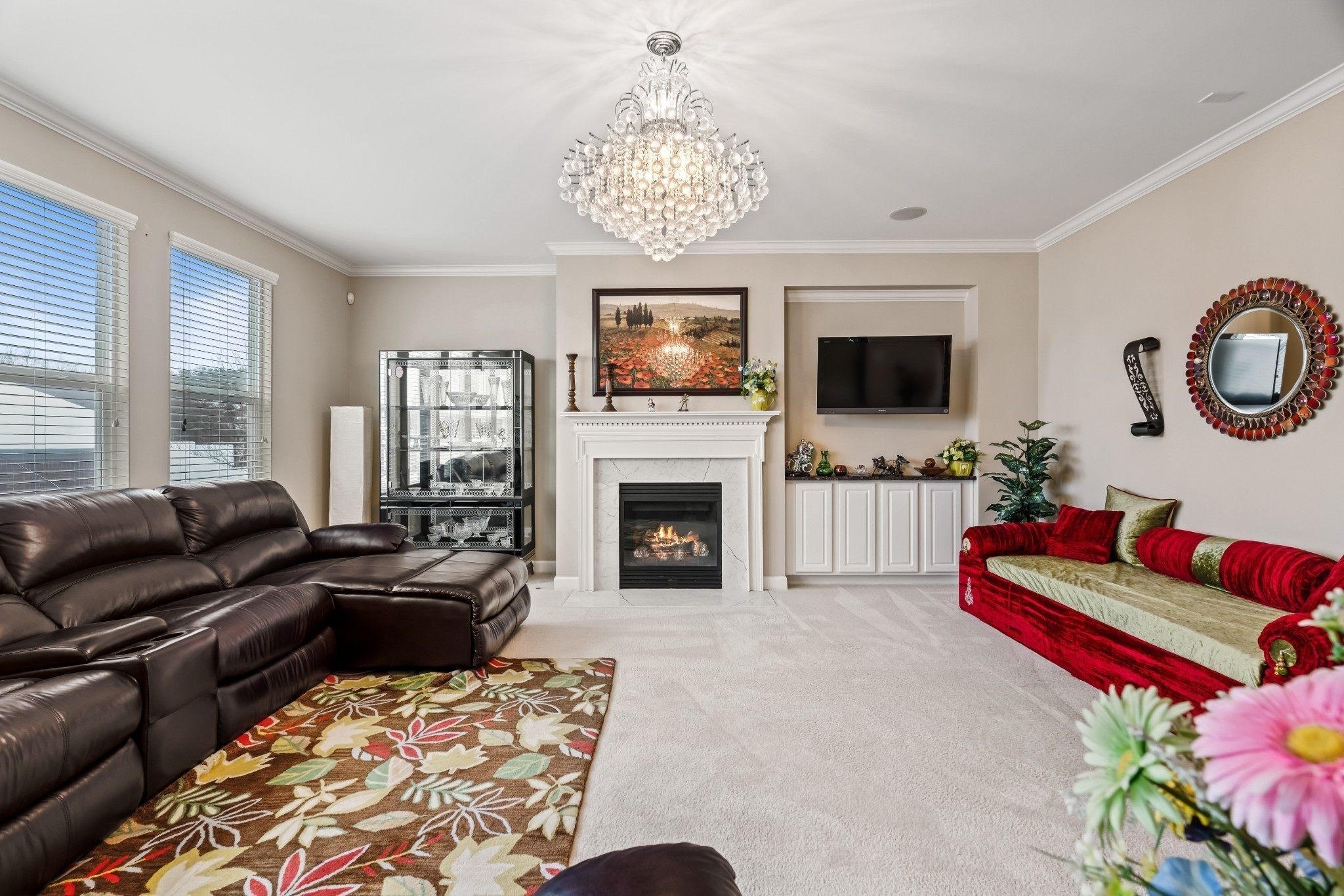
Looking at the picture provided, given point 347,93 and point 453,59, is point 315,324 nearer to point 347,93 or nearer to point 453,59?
point 347,93

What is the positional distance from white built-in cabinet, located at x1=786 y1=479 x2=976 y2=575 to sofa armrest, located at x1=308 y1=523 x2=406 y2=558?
2.91 meters

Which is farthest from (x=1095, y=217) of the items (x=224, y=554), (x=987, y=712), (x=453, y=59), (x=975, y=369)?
(x=224, y=554)

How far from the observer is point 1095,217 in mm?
4203

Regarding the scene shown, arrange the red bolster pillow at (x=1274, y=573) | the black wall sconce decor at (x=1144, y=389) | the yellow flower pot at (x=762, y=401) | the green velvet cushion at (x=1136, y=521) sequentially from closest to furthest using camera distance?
the red bolster pillow at (x=1274, y=573), the green velvet cushion at (x=1136, y=521), the black wall sconce decor at (x=1144, y=389), the yellow flower pot at (x=762, y=401)

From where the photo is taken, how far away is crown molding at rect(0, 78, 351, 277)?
2771mm

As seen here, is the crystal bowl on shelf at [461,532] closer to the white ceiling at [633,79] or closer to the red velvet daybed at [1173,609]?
the white ceiling at [633,79]

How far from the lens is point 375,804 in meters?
2.01

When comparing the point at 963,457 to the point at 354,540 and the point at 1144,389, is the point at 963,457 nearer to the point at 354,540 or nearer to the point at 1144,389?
the point at 1144,389

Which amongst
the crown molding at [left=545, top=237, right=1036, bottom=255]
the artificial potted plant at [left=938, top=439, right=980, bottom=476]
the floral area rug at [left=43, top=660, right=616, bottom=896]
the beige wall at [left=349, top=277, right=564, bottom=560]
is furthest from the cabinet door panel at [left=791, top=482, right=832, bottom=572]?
the floral area rug at [left=43, top=660, right=616, bottom=896]

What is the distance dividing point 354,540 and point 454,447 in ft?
4.61

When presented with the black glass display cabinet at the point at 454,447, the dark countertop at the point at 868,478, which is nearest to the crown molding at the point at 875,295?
the dark countertop at the point at 868,478

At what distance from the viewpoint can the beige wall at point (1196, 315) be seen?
2.79m

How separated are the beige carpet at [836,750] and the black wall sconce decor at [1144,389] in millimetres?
1530

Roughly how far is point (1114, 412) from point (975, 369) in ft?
3.68
